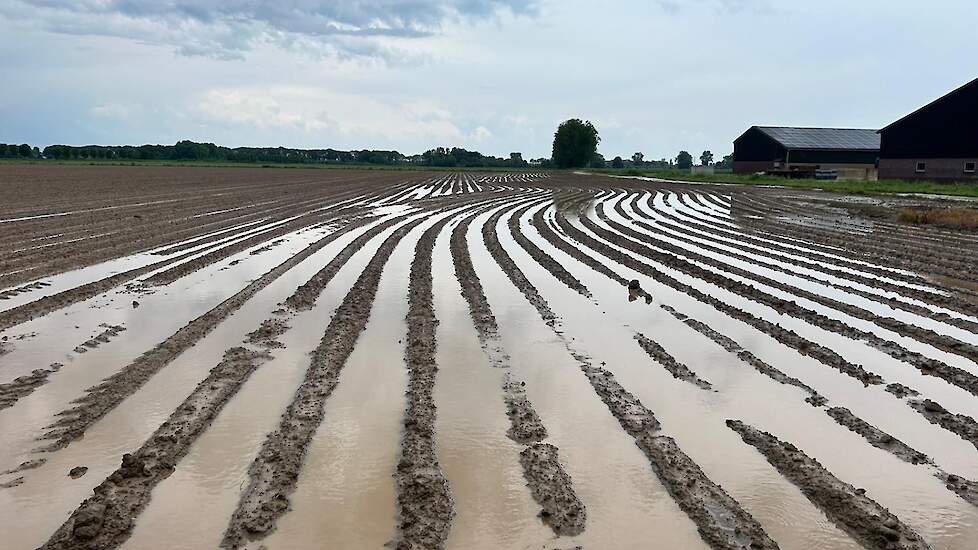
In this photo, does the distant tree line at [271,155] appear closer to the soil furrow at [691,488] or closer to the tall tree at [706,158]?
the tall tree at [706,158]

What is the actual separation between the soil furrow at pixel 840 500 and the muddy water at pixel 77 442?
429cm

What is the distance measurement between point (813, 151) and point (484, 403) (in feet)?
195

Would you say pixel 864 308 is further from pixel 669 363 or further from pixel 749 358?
pixel 669 363

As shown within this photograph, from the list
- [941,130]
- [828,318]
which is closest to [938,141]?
[941,130]

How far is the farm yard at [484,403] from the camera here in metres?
3.79

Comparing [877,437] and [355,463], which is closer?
[355,463]

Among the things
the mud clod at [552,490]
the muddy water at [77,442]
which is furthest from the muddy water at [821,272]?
the muddy water at [77,442]

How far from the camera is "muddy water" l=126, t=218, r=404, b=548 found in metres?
3.63

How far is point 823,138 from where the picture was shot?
195 ft

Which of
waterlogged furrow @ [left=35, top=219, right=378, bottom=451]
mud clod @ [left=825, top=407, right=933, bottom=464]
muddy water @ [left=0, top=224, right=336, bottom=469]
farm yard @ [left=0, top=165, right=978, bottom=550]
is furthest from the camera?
muddy water @ [left=0, top=224, right=336, bottom=469]

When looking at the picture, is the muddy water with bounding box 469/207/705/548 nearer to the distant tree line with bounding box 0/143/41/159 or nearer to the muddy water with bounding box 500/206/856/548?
Result: the muddy water with bounding box 500/206/856/548

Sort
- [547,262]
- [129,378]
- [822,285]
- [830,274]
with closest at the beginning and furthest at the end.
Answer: [129,378] → [822,285] → [830,274] → [547,262]

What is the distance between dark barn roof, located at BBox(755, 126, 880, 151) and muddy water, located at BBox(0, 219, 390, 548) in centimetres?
5822

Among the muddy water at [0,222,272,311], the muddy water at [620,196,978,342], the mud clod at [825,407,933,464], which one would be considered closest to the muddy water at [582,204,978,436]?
the mud clod at [825,407,933,464]
